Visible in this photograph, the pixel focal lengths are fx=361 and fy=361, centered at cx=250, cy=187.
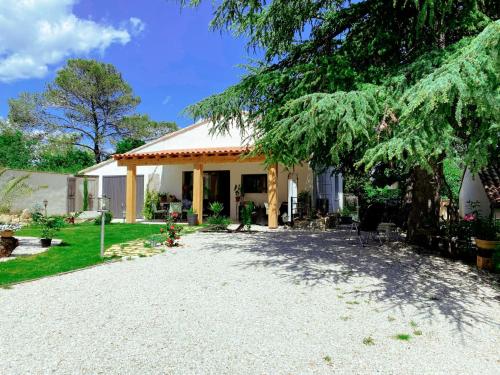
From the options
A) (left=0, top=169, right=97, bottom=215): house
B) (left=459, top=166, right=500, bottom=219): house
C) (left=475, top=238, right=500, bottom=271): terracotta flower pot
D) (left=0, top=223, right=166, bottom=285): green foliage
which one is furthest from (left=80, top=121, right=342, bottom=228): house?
(left=475, top=238, right=500, bottom=271): terracotta flower pot

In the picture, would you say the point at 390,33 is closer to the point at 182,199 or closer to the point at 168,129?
the point at 182,199

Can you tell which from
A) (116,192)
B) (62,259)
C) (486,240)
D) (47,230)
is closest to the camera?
(486,240)

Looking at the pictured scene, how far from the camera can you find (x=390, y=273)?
7.14 m

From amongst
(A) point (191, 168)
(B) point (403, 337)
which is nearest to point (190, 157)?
(A) point (191, 168)

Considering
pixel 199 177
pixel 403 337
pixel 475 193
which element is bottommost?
pixel 403 337

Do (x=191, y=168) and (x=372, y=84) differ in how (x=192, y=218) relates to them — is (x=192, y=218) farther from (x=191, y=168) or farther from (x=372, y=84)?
(x=372, y=84)

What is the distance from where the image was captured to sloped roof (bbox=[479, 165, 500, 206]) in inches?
428

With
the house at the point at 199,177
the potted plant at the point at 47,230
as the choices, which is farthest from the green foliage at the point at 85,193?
the potted plant at the point at 47,230

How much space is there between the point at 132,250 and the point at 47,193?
13.5 m

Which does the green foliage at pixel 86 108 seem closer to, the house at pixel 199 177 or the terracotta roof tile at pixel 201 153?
the house at pixel 199 177

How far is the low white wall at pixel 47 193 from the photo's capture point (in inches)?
747

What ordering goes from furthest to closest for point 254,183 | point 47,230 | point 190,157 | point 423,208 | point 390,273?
point 254,183 → point 190,157 → point 47,230 → point 423,208 → point 390,273

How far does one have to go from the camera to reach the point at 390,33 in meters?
7.93

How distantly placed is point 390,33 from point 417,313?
19.7ft
